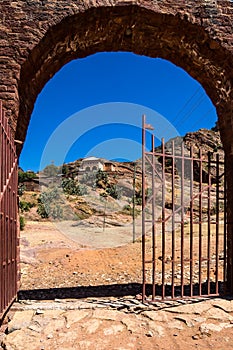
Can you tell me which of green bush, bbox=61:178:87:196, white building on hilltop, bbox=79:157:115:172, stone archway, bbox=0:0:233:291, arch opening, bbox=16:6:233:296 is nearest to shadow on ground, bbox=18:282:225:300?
stone archway, bbox=0:0:233:291

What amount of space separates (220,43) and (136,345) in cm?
436

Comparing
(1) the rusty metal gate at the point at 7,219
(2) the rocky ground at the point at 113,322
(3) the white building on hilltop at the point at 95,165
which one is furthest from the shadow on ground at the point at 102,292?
(3) the white building on hilltop at the point at 95,165

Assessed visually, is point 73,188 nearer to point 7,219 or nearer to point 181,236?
point 181,236

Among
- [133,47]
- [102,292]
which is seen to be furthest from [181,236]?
[133,47]

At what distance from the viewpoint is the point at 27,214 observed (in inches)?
978

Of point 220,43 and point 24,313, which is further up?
point 220,43

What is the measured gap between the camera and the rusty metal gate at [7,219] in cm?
352

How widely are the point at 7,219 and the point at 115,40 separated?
3.42 metres

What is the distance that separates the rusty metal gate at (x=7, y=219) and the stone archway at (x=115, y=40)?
2.16 feet

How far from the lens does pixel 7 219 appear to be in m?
3.92

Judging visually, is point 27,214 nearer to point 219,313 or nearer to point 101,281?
point 101,281

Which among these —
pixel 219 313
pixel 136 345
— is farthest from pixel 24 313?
pixel 219 313

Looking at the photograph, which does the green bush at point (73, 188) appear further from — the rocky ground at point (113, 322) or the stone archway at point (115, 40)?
the stone archway at point (115, 40)

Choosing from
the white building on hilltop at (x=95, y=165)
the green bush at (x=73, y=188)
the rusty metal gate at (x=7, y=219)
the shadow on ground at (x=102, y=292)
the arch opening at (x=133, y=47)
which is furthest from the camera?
the white building on hilltop at (x=95, y=165)
